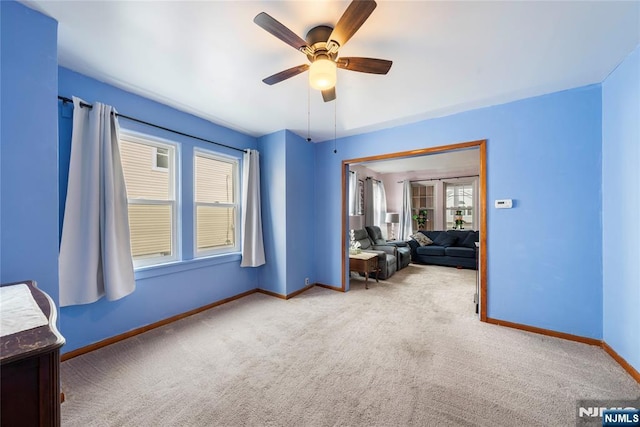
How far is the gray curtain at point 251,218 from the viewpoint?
11.9 ft

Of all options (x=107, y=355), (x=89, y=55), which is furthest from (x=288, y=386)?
(x=89, y=55)

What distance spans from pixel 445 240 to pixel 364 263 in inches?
128

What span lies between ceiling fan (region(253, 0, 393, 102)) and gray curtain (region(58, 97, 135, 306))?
1.68m

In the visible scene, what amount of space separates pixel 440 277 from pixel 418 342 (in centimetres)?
283

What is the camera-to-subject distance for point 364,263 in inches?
165

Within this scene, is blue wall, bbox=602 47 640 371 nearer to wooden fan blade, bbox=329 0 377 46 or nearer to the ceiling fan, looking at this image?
the ceiling fan

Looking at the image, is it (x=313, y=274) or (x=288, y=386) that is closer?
(x=288, y=386)

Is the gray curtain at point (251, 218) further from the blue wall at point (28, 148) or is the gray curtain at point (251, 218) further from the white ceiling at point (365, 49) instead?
the blue wall at point (28, 148)

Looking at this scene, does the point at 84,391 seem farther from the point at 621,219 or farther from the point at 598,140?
the point at 598,140

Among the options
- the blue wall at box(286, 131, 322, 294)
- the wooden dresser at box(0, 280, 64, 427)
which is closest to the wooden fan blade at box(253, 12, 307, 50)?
the wooden dresser at box(0, 280, 64, 427)

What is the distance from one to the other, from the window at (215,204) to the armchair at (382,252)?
8.79 ft

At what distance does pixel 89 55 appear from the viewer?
1.98 m

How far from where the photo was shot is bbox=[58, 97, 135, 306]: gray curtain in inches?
82.7

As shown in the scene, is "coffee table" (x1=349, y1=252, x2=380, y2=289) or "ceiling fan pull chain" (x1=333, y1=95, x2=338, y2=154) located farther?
"coffee table" (x1=349, y1=252, x2=380, y2=289)
